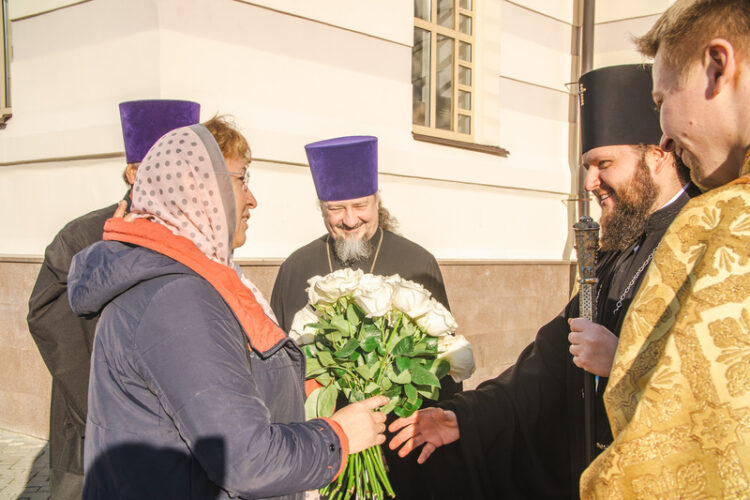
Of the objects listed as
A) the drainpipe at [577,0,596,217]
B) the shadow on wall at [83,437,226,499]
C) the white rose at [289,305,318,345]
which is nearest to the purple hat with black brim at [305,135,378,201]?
the white rose at [289,305,318,345]

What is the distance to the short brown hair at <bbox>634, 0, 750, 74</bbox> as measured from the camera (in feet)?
3.22

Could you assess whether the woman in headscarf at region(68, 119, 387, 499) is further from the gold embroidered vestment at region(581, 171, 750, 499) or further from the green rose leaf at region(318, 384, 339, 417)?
the gold embroidered vestment at region(581, 171, 750, 499)

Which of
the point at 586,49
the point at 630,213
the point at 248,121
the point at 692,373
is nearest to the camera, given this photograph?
the point at 692,373

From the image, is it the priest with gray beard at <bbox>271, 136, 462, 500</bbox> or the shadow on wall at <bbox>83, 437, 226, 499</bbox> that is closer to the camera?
the shadow on wall at <bbox>83, 437, 226, 499</bbox>

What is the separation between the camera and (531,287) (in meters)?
7.22

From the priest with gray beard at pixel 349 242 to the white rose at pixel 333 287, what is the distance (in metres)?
1.34

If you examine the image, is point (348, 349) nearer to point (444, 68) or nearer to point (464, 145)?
point (464, 145)

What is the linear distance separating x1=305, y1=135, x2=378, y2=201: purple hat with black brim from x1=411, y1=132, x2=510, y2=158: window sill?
2.56 metres

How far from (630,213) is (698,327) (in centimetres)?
159

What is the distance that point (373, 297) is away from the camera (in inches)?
73.4

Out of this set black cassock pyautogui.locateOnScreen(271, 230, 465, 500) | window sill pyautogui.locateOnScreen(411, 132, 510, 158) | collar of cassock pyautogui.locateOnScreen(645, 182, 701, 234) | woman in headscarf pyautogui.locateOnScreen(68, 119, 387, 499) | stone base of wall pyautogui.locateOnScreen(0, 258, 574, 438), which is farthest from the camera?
window sill pyautogui.locateOnScreen(411, 132, 510, 158)

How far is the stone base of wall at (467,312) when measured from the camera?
15.7 feet

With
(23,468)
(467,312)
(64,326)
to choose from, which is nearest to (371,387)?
(64,326)

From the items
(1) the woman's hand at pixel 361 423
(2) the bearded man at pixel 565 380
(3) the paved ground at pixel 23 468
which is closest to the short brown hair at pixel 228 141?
(1) the woman's hand at pixel 361 423
